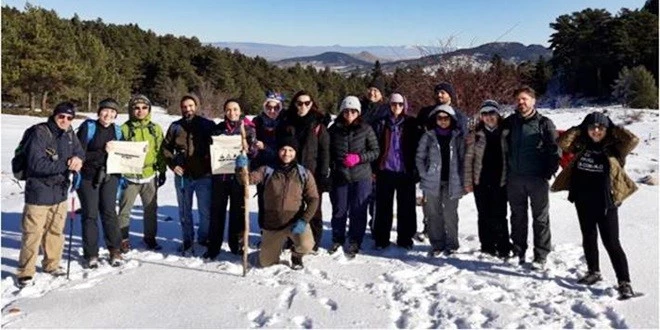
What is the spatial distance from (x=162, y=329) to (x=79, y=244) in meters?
3.11

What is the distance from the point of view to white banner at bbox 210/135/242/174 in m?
6.21

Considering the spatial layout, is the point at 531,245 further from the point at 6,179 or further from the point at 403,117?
the point at 6,179

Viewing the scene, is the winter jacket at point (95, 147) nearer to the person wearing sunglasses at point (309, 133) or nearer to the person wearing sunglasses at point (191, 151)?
the person wearing sunglasses at point (191, 151)

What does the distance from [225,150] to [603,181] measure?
3918 mm

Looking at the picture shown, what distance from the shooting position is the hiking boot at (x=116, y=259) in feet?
20.5

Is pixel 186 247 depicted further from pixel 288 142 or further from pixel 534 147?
pixel 534 147

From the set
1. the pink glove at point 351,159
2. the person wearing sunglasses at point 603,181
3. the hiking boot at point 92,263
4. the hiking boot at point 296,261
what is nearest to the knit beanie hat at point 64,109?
the hiking boot at point 92,263

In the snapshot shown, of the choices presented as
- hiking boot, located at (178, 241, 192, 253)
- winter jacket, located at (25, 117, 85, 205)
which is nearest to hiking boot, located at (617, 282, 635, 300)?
hiking boot, located at (178, 241, 192, 253)

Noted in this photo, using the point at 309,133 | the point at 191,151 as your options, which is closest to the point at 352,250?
the point at 309,133

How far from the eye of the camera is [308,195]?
20.3 feet

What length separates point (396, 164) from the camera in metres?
6.62

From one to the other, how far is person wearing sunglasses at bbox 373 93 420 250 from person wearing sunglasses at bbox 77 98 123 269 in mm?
3074

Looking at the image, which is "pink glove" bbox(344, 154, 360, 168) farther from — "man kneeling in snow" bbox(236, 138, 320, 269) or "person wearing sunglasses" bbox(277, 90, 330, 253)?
"man kneeling in snow" bbox(236, 138, 320, 269)

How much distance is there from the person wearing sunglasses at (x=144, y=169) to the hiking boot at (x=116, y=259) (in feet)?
0.95
